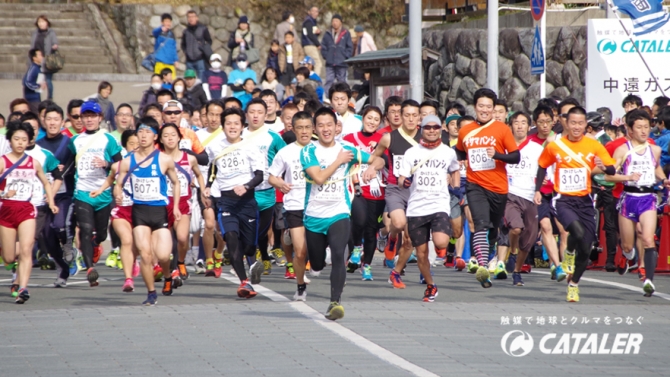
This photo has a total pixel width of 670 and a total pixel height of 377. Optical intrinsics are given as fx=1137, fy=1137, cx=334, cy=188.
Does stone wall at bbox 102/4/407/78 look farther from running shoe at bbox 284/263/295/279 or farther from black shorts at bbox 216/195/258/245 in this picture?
black shorts at bbox 216/195/258/245

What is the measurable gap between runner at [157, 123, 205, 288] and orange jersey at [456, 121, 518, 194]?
3.09 meters

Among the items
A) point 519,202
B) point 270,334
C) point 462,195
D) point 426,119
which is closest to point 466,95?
point 462,195

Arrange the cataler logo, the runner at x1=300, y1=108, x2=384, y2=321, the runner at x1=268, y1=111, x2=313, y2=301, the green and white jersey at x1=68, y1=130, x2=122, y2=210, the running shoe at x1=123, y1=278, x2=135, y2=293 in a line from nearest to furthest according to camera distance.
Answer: the cataler logo
the runner at x1=300, y1=108, x2=384, y2=321
the runner at x1=268, y1=111, x2=313, y2=301
the running shoe at x1=123, y1=278, x2=135, y2=293
the green and white jersey at x1=68, y1=130, x2=122, y2=210

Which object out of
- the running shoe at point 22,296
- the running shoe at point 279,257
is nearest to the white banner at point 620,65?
the running shoe at point 279,257

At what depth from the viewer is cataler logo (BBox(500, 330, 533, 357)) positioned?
28.6 ft

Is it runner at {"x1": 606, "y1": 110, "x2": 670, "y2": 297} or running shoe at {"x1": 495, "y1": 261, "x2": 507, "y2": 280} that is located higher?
runner at {"x1": 606, "y1": 110, "x2": 670, "y2": 297}

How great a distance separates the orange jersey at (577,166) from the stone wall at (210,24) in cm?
2420

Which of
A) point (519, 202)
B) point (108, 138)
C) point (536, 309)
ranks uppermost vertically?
point (108, 138)

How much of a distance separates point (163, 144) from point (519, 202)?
4.24m

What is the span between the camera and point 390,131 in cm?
1336

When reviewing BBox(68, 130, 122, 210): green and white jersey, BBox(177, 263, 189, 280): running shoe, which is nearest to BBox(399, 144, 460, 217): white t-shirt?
BBox(177, 263, 189, 280): running shoe

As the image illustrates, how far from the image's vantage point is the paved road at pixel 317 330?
8.22 meters

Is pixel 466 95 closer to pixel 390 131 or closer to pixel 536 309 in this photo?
pixel 390 131

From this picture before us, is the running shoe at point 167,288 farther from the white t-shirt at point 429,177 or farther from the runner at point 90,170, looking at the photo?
the white t-shirt at point 429,177
